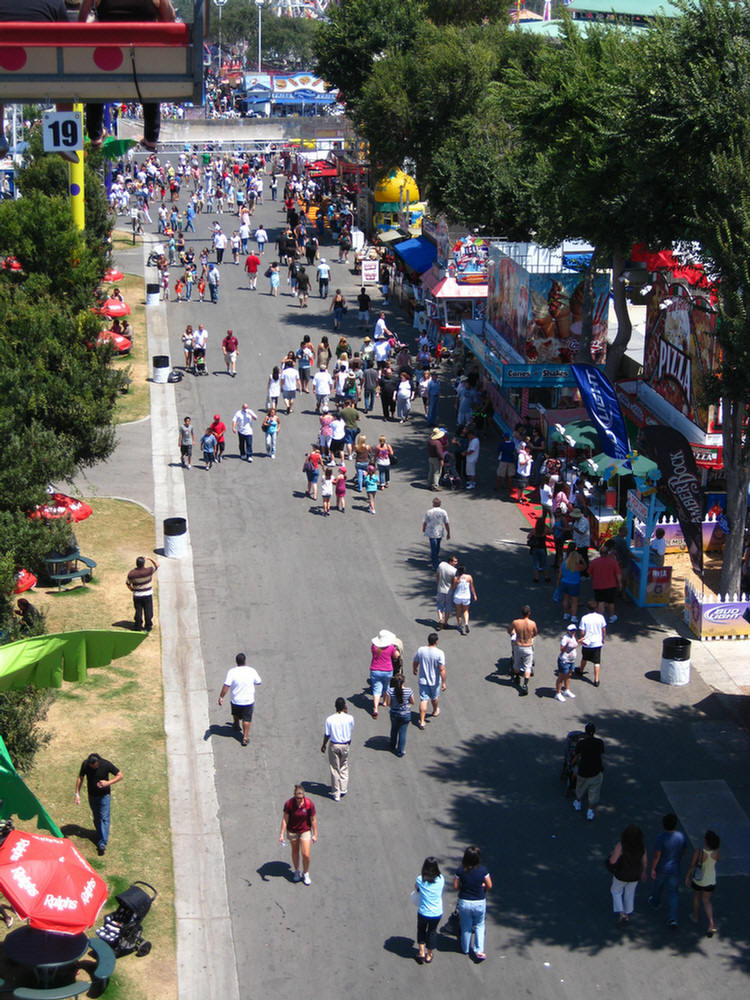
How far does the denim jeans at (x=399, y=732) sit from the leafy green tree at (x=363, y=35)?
38.9 m

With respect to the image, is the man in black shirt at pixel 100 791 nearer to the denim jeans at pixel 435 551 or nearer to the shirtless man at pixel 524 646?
the shirtless man at pixel 524 646

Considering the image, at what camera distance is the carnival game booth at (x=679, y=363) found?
2317 cm

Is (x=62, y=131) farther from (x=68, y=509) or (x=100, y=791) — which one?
(x=68, y=509)

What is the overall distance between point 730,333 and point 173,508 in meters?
11.6

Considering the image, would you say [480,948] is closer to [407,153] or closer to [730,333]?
[730,333]

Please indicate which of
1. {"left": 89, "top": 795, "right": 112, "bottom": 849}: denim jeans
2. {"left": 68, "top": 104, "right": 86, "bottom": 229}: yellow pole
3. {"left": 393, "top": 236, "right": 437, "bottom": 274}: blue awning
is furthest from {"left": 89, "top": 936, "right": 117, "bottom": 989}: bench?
{"left": 393, "top": 236, "right": 437, "bottom": 274}: blue awning

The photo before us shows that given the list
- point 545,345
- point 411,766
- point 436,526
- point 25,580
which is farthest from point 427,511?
point 411,766

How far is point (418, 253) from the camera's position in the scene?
4166 cm

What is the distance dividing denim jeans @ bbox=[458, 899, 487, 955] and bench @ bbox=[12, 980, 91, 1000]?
371cm

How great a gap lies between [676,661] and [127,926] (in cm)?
949

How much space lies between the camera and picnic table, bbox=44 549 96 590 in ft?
68.9

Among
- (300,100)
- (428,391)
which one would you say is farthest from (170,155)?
(428,391)

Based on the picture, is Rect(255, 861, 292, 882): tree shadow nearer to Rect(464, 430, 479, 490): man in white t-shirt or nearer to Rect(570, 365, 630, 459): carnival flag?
Rect(570, 365, 630, 459): carnival flag

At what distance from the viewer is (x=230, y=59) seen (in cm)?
17575
